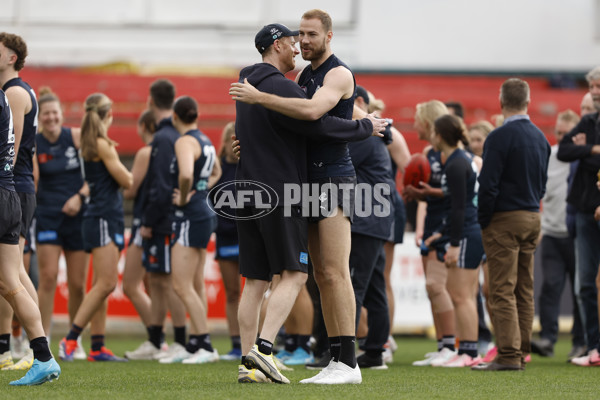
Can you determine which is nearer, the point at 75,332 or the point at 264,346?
the point at 264,346

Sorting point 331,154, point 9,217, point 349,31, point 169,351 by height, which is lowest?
point 169,351

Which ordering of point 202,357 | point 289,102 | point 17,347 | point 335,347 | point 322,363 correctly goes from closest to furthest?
point 289,102
point 335,347
point 322,363
point 202,357
point 17,347

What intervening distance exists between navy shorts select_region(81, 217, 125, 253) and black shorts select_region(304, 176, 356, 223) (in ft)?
9.99

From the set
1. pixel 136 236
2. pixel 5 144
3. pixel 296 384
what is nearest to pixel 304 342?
pixel 136 236

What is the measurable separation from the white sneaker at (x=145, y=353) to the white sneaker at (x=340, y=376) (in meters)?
3.40

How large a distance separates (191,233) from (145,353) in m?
1.33

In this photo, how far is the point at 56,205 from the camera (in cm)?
884

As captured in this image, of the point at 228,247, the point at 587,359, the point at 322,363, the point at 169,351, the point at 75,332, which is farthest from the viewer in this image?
the point at 228,247

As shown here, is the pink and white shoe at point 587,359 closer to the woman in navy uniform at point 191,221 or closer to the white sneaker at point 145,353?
the woman in navy uniform at point 191,221

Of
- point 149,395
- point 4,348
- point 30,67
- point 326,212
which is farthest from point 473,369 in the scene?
point 30,67

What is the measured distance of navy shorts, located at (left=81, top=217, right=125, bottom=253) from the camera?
8398 mm

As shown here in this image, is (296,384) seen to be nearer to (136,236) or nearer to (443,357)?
(443,357)

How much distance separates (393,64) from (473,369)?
52.4 feet

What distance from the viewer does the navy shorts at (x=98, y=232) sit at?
27.6 feet
